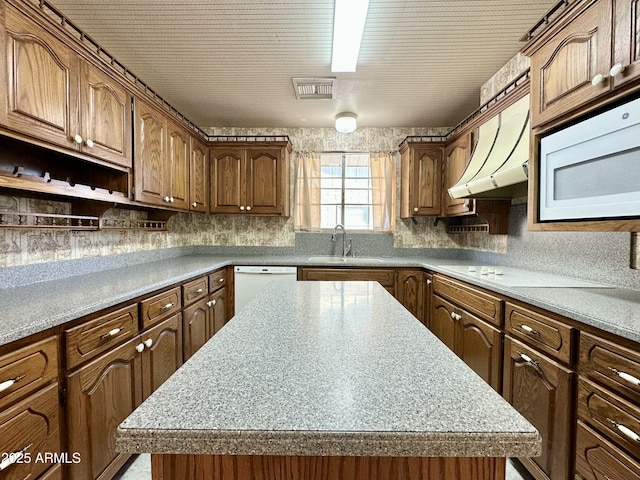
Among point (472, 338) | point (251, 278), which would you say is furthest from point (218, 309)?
point (472, 338)

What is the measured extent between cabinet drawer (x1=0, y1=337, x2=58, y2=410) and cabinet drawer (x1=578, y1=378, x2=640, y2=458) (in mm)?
1972

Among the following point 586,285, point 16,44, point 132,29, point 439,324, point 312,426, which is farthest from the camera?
point 439,324

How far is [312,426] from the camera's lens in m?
0.46

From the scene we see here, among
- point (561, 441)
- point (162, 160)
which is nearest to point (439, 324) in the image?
point (561, 441)

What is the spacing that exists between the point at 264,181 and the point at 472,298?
2.25 metres

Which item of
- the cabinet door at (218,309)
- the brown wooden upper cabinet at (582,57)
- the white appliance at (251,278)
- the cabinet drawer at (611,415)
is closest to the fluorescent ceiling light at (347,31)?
the brown wooden upper cabinet at (582,57)

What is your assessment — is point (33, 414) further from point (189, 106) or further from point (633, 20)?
point (189, 106)

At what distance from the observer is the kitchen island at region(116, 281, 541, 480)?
0.45 m

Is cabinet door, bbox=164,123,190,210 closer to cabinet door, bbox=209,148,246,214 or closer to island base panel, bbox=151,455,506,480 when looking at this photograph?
cabinet door, bbox=209,148,246,214

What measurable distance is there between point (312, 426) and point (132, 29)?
249 centimetres

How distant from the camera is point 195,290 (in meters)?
2.32

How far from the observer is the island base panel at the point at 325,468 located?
1.65 ft

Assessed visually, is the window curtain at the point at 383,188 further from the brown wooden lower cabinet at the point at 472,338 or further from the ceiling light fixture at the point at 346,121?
the brown wooden lower cabinet at the point at 472,338

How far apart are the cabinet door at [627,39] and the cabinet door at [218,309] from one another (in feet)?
9.21
